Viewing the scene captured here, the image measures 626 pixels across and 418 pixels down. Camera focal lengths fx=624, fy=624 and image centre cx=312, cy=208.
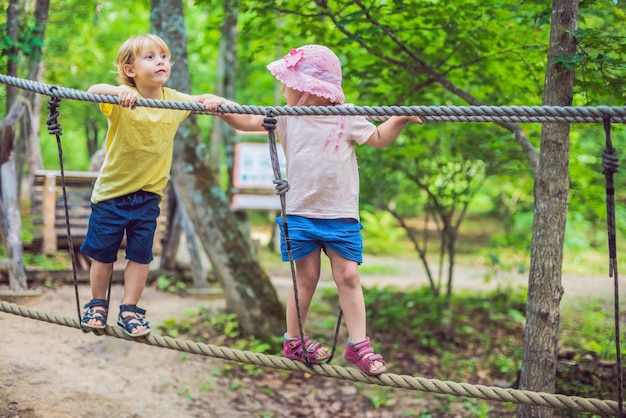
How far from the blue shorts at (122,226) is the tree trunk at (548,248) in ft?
5.76

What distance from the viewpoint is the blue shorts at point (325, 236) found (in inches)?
88.9

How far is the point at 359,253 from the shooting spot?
2.28m

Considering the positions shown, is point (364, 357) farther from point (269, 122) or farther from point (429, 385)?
point (269, 122)

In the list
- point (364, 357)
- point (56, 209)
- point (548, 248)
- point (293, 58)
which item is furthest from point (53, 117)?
point (56, 209)

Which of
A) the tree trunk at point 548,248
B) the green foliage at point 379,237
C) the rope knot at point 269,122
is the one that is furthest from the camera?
the green foliage at point 379,237

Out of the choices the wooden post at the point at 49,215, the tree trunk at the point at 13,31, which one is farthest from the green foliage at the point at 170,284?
the tree trunk at the point at 13,31

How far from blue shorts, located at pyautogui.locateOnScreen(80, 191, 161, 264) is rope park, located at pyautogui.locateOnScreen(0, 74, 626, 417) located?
0.31 m

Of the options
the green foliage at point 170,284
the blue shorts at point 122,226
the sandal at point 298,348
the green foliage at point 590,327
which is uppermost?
the blue shorts at point 122,226

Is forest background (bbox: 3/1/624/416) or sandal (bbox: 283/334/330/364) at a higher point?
forest background (bbox: 3/1/624/416)

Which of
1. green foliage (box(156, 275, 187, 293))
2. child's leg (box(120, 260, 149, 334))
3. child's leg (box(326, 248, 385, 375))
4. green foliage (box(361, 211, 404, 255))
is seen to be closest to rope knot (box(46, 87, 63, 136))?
child's leg (box(120, 260, 149, 334))

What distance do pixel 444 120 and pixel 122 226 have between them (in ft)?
4.59

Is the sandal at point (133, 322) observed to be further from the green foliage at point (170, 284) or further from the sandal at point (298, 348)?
the green foliage at point (170, 284)

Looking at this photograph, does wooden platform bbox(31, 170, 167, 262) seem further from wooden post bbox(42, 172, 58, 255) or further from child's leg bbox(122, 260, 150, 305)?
child's leg bbox(122, 260, 150, 305)

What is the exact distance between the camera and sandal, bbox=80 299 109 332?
8.30ft
